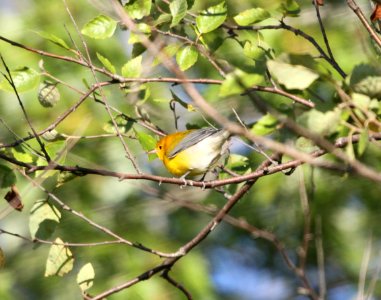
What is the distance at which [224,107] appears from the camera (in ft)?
Answer: 8.70

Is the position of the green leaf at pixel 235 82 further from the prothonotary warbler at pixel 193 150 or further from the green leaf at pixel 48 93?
the prothonotary warbler at pixel 193 150

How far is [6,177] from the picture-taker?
1.87m

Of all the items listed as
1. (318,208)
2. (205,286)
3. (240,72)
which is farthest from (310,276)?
(240,72)

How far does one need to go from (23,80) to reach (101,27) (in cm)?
23

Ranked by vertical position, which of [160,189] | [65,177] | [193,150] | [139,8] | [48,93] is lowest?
[160,189]

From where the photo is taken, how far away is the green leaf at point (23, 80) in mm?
2004

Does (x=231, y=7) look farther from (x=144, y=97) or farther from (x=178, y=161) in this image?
(x=144, y=97)

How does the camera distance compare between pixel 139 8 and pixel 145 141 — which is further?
pixel 145 141

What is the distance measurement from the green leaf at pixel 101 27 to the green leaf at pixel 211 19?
211 mm

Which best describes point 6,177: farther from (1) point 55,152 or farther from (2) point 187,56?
(2) point 187,56

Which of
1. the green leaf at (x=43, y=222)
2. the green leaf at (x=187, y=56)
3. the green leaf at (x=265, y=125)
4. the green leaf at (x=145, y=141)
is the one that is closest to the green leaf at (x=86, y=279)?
the green leaf at (x=43, y=222)

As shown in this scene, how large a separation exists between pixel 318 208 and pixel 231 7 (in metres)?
1.10

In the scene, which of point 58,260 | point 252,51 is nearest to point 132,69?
point 252,51

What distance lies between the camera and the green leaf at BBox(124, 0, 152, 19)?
1.94 meters
